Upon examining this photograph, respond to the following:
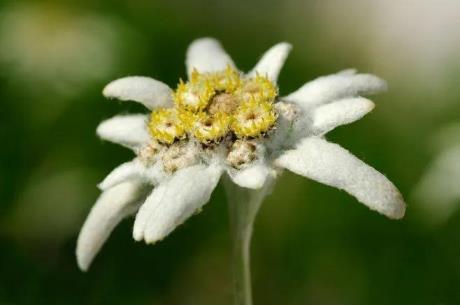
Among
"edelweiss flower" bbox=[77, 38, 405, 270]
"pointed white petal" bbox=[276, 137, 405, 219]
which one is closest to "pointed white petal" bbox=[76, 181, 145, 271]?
"edelweiss flower" bbox=[77, 38, 405, 270]

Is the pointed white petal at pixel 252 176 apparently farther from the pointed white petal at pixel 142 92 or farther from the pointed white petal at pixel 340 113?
the pointed white petal at pixel 142 92

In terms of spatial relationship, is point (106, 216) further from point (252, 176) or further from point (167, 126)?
point (252, 176)

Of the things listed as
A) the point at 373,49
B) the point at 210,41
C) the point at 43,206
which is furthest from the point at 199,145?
the point at 373,49

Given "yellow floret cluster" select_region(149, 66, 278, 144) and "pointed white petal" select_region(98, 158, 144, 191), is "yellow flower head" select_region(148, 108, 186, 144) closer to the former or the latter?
"yellow floret cluster" select_region(149, 66, 278, 144)

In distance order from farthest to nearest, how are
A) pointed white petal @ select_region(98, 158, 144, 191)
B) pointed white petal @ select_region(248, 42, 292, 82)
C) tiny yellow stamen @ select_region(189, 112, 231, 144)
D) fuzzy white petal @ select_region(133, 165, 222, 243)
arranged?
pointed white petal @ select_region(248, 42, 292, 82) < pointed white petal @ select_region(98, 158, 144, 191) < tiny yellow stamen @ select_region(189, 112, 231, 144) < fuzzy white petal @ select_region(133, 165, 222, 243)

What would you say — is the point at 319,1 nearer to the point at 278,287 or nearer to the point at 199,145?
the point at 278,287

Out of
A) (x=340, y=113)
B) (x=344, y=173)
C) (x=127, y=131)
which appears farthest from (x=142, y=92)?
(x=344, y=173)
